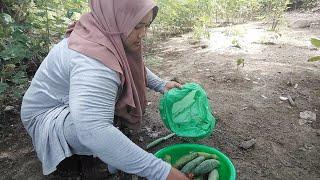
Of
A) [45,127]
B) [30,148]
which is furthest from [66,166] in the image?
[30,148]

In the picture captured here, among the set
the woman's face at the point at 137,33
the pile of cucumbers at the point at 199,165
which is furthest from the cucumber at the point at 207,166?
the woman's face at the point at 137,33

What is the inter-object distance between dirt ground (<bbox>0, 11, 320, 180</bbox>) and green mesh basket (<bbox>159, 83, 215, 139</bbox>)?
0.29 m

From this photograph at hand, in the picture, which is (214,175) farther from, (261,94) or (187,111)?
(261,94)

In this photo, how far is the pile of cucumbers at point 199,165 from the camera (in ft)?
6.82

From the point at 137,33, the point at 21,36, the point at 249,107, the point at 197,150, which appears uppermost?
the point at 137,33

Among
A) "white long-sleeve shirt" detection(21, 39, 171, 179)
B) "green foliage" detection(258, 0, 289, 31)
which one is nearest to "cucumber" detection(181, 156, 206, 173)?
"white long-sleeve shirt" detection(21, 39, 171, 179)

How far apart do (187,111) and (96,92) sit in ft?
3.33

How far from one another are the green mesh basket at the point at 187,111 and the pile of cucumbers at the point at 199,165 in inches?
8.1

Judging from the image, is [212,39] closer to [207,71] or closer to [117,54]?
[207,71]

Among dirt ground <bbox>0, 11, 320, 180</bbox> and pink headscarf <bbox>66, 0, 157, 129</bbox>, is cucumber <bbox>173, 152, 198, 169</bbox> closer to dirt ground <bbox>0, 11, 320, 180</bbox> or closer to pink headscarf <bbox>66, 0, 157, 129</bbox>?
dirt ground <bbox>0, 11, 320, 180</bbox>

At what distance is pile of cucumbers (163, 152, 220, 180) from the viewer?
208 centimetres

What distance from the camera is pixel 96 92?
162cm

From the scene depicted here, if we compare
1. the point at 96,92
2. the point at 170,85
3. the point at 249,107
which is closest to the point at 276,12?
the point at 249,107

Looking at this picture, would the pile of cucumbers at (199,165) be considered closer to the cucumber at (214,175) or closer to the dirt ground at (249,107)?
the cucumber at (214,175)
